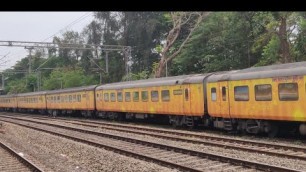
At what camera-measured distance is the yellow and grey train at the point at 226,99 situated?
47.7 feet

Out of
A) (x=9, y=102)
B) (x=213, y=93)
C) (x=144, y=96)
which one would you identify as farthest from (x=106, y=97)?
(x=9, y=102)

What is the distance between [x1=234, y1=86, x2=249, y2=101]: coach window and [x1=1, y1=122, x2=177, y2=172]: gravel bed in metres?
5.68

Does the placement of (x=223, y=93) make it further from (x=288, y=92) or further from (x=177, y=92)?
(x=177, y=92)

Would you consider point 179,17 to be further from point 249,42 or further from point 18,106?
point 18,106

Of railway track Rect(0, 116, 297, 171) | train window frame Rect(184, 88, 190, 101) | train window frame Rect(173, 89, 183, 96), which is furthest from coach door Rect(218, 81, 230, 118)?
railway track Rect(0, 116, 297, 171)

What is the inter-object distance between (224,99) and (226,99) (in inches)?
6.0

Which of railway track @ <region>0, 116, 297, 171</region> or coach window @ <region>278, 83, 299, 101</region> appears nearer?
railway track @ <region>0, 116, 297, 171</region>

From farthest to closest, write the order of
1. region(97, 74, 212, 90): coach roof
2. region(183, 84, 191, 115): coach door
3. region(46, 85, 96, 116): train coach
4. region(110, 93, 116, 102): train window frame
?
region(46, 85, 96, 116): train coach → region(110, 93, 116, 102): train window frame → region(183, 84, 191, 115): coach door → region(97, 74, 212, 90): coach roof

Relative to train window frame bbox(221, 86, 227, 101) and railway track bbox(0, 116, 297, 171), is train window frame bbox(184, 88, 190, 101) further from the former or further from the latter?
railway track bbox(0, 116, 297, 171)

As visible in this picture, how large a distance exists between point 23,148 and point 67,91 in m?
23.2

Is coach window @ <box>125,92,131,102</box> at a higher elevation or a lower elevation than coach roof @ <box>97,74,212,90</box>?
lower

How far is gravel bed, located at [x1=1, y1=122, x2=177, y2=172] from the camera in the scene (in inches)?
458

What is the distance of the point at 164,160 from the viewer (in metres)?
11.6
